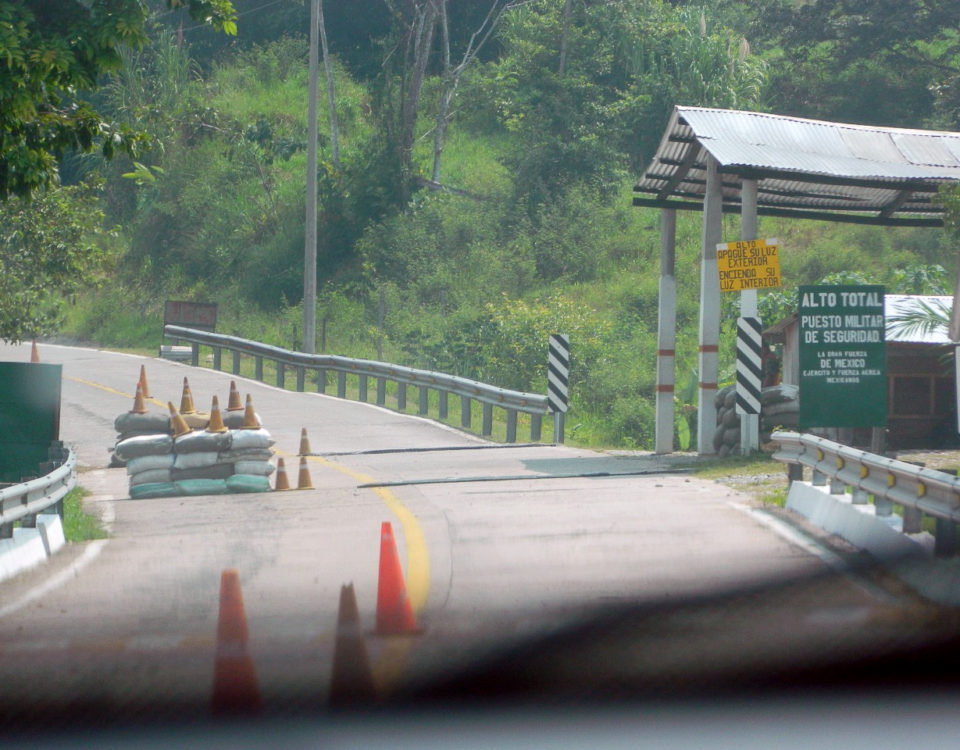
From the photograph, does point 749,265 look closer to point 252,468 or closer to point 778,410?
point 778,410

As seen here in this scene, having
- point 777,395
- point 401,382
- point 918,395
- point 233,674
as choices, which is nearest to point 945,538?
point 233,674

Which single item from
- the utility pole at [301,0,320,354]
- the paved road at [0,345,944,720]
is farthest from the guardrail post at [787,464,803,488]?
the utility pole at [301,0,320,354]

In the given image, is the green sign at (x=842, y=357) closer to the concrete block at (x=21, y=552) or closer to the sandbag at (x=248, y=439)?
the sandbag at (x=248, y=439)

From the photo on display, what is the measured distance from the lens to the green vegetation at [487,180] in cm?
3866

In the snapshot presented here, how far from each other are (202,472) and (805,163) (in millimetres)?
8492

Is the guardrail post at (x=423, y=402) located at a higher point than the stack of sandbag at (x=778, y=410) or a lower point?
lower

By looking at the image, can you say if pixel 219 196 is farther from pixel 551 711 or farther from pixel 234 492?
pixel 551 711

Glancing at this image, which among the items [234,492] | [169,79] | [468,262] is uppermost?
[169,79]

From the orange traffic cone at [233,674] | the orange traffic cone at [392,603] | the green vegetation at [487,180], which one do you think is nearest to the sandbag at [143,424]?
the orange traffic cone at [392,603]

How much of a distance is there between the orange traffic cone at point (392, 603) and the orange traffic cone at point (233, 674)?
1018 mm

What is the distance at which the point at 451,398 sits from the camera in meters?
35.6

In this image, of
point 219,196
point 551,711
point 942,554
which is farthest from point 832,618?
point 219,196

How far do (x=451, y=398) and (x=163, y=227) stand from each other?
21.7 metres

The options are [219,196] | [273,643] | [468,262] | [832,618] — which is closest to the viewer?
[273,643]
